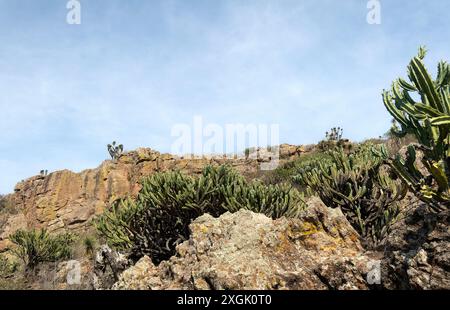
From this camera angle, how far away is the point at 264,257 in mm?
5449

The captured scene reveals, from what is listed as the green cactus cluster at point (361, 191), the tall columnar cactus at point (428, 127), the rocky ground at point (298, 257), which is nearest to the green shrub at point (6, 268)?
the rocky ground at point (298, 257)

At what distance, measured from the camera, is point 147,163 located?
27.6 meters

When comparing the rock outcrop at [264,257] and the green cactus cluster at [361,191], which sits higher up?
the green cactus cluster at [361,191]

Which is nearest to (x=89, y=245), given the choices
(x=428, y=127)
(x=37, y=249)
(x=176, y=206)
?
(x=37, y=249)

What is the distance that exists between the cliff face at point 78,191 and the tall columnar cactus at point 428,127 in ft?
66.0

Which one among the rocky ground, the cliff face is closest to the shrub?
the cliff face

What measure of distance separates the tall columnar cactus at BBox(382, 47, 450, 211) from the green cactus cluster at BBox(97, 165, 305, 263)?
3.44 metres

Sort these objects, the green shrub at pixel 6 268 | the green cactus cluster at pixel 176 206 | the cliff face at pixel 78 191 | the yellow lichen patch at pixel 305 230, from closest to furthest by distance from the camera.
→ the yellow lichen patch at pixel 305 230 → the green cactus cluster at pixel 176 206 → the green shrub at pixel 6 268 → the cliff face at pixel 78 191

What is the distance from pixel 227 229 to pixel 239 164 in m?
23.0

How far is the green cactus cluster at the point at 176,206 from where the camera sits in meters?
8.53

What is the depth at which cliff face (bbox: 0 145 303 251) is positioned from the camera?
24719 mm

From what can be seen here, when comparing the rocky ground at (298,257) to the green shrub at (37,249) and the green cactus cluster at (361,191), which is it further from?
the green shrub at (37,249)

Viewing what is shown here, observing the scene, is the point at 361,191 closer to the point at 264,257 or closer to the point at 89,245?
the point at 264,257
